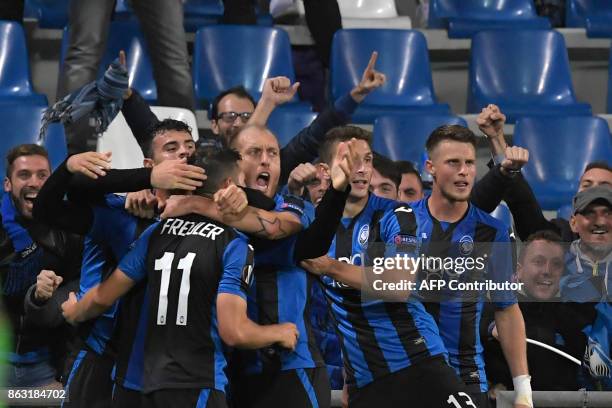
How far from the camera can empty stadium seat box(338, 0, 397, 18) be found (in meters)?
9.77

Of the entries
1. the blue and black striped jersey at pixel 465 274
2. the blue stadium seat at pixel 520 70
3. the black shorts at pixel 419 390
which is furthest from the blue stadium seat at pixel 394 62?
the black shorts at pixel 419 390

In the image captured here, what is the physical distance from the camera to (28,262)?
236 inches

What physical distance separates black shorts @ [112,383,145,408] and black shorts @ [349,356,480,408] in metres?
1.20

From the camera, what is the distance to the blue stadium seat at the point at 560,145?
8.05m

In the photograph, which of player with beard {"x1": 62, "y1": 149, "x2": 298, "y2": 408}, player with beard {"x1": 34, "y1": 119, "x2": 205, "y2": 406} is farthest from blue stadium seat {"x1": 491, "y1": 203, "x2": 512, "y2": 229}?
player with beard {"x1": 62, "y1": 149, "x2": 298, "y2": 408}

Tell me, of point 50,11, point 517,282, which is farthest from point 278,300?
point 50,11

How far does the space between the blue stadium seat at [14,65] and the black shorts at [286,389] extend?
13.1ft

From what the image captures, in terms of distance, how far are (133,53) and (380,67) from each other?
69.7 inches

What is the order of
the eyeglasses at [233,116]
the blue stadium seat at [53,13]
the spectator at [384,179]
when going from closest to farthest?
the spectator at [384,179] < the eyeglasses at [233,116] < the blue stadium seat at [53,13]

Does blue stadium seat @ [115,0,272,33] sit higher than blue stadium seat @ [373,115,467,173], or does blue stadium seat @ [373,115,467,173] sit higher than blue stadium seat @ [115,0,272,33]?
blue stadium seat @ [115,0,272,33]

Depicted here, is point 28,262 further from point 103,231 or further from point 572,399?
point 572,399

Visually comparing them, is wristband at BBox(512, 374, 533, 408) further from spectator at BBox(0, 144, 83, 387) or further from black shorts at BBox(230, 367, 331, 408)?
spectator at BBox(0, 144, 83, 387)

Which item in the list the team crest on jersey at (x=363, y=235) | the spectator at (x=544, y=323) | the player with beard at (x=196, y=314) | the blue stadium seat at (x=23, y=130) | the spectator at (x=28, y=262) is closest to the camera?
the player with beard at (x=196, y=314)

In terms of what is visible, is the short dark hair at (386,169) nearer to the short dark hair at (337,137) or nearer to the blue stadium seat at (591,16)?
the short dark hair at (337,137)
